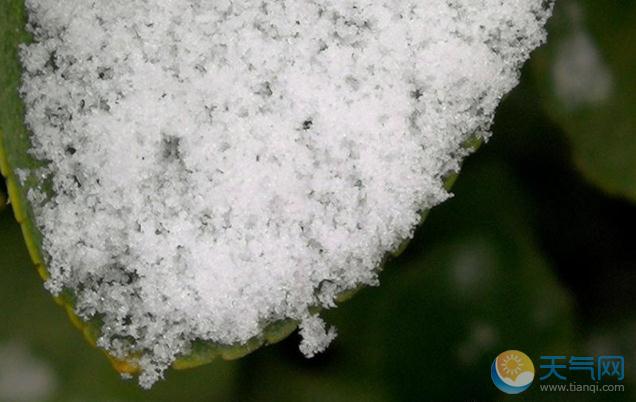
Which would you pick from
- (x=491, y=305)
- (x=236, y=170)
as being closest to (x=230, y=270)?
(x=236, y=170)

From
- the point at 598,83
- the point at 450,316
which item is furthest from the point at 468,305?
the point at 598,83

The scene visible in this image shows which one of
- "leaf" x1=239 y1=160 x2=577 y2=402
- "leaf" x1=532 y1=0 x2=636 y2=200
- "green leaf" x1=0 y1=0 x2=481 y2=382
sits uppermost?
"green leaf" x1=0 y1=0 x2=481 y2=382

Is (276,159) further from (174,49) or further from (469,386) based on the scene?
(469,386)

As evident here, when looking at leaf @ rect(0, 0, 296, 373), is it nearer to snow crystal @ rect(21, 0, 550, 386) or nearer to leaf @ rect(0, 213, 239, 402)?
snow crystal @ rect(21, 0, 550, 386)

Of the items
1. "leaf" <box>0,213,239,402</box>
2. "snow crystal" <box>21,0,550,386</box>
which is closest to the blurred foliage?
"leaf" <box>0,213,239,402</box>

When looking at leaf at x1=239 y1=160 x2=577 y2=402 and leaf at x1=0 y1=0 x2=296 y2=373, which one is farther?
leaf at x1=239 y1=160 x2=577 y2=402
